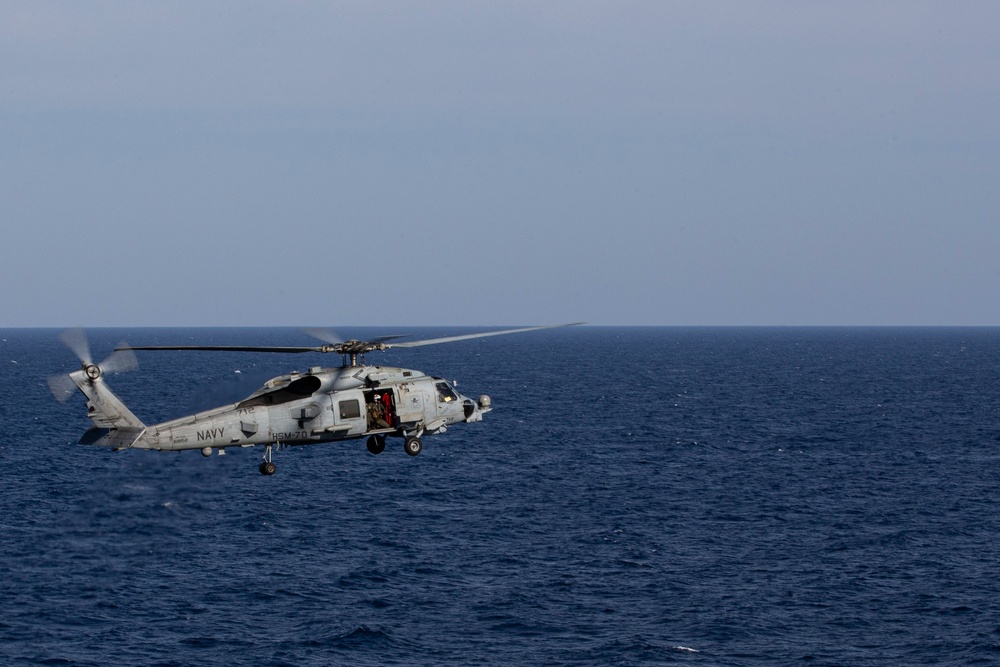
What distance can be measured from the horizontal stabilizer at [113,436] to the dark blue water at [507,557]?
2780mm

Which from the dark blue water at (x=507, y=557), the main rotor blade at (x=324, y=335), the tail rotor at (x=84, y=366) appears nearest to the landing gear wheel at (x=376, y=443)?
the main rotor blade at (x=324, y=335)

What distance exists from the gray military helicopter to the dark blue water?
1.41m

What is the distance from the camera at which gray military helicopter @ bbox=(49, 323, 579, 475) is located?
135 feet

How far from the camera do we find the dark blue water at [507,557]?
84625 millimetres

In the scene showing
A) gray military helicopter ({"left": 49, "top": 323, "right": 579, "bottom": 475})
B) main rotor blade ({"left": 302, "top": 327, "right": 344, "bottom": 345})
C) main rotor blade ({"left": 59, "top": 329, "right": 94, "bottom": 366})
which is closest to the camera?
main rotor blade ({"left": 302, "top": 327, "right": 344, "bottom": 345})

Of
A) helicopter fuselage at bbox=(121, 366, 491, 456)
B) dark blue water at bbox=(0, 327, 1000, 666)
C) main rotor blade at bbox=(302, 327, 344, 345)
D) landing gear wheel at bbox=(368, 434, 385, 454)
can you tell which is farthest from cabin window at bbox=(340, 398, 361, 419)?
dark blue water at bbox=(0, 327, 1000, 666)

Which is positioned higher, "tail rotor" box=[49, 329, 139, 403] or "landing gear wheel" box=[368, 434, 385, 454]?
"tail rotor" box=[49, 329, 139, 403]

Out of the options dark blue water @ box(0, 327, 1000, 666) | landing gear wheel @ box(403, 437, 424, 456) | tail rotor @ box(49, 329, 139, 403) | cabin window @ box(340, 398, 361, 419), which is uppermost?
tail rotor @ box(49, 329, 139, 403)

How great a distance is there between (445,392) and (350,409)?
4350 mm

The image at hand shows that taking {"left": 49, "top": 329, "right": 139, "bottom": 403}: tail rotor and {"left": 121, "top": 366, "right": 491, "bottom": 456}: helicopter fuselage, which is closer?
{"left": 49, "top": 329, "right": 139, "bottom": 403}: tail rotor

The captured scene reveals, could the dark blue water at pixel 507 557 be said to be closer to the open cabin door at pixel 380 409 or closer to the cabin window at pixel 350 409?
the cabin window at pixel 350 409

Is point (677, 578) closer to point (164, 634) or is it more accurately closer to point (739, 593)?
point (739, 593)

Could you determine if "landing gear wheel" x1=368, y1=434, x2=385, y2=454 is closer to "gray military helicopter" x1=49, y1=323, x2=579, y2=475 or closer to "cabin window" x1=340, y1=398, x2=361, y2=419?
"gray military helicopter" x1=49, y1=323, x2=579, y2=475

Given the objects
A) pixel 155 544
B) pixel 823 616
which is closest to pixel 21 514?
pixel 155 544
